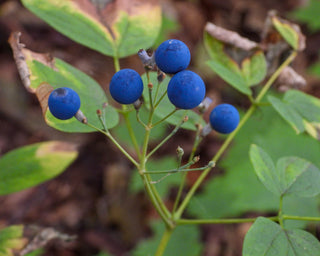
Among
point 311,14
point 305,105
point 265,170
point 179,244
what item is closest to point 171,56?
point 265,170

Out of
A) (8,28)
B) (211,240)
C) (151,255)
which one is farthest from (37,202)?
(8,28)

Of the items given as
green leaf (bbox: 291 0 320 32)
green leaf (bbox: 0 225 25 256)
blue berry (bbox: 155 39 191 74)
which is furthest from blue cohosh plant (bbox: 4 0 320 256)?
green leaf (bbox: 291 0 320 32)

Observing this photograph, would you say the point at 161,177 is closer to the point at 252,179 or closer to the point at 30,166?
the point at 252,179

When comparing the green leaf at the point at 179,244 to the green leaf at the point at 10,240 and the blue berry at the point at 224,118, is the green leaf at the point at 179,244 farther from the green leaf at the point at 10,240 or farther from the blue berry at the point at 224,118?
the blue berry at the point at 224,118

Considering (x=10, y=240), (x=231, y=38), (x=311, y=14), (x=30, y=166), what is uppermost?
(x=231, y=38)

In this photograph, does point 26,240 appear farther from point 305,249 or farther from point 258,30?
point 258,30

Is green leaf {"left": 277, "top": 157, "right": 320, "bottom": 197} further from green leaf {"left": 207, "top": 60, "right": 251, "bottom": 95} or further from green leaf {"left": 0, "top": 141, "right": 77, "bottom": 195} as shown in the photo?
green leaf {"left": 0, "top": 141, "right": 77, "bottom": 195}
